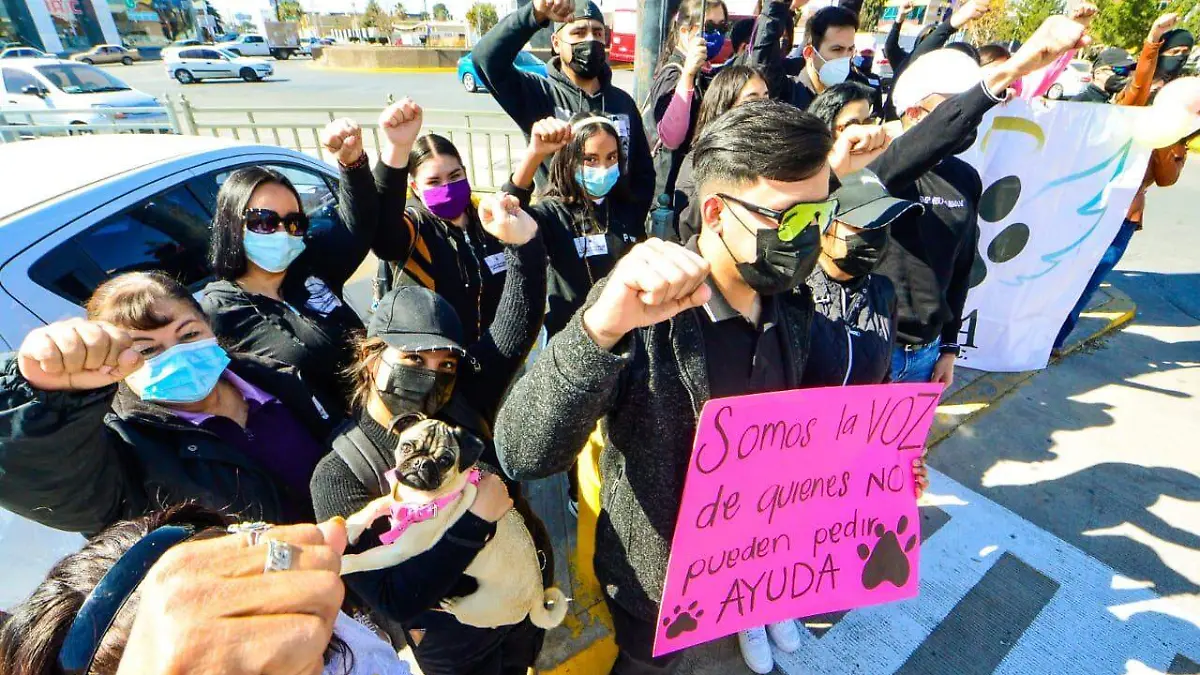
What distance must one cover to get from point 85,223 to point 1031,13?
26.8 metres

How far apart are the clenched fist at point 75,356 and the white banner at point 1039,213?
12.8 feet

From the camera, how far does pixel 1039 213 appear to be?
3873 mm

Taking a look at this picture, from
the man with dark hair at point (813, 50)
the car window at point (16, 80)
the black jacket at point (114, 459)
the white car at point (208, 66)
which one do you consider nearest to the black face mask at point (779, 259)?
→ the black jacket at point (114, 459)

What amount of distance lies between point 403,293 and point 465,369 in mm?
310

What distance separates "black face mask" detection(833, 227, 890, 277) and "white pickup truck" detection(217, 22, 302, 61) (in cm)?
3774

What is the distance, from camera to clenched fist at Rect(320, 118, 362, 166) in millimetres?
2193

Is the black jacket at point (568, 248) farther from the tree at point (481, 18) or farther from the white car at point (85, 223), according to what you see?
the tree at point (481, 18)

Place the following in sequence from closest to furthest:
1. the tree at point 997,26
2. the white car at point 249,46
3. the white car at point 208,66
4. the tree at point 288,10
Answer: the tree at point 997,26 → the white car at point 208,66 → the white car at point 249,46 → the tree at point 288,10

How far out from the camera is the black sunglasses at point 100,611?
71 centimetres

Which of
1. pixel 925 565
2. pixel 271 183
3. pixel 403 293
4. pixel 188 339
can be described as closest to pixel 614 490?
pixel 403 293

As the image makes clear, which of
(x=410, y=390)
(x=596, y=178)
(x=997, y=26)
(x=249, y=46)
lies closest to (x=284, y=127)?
(x=596, y=178)

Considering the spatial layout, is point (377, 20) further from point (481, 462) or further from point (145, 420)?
point (481, 462)

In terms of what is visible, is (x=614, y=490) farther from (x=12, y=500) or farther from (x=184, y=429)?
(x=12, y=500)

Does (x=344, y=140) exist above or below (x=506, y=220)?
above
